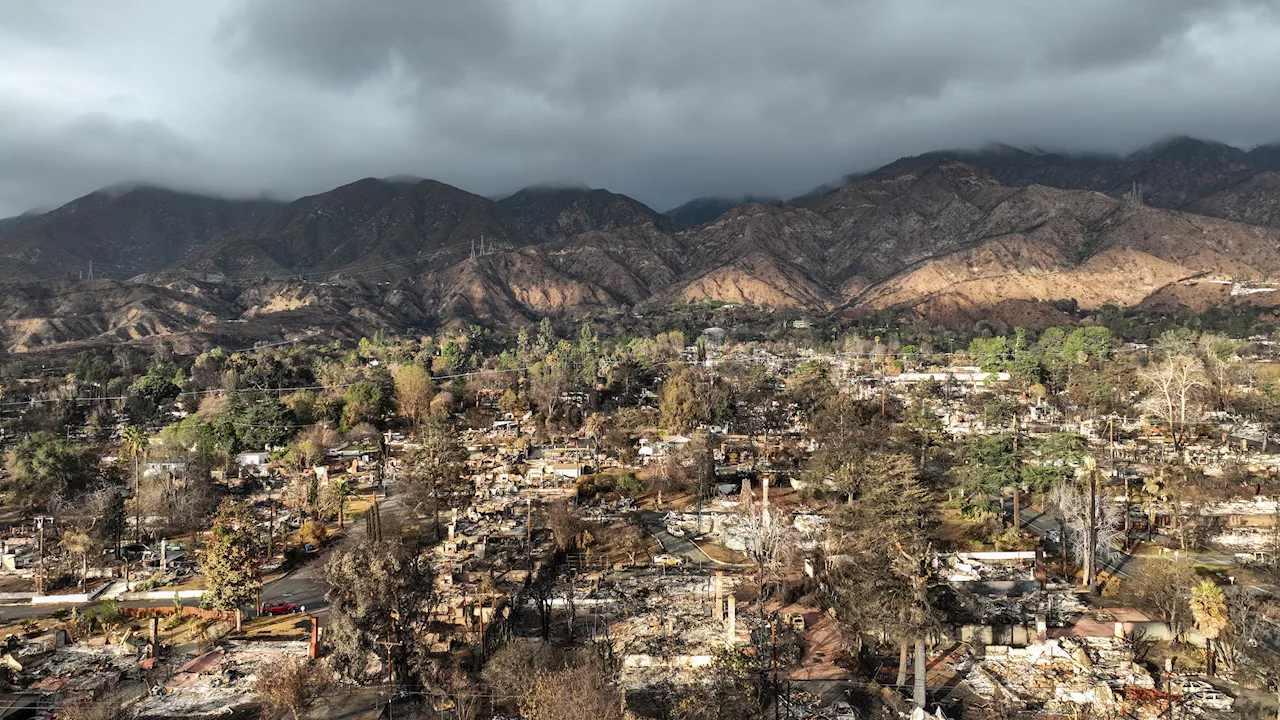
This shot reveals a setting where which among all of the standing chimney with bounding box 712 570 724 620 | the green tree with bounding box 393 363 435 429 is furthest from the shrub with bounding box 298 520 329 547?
the green tree with bounding box 393 363 435 429

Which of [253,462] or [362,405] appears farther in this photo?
[362,405]

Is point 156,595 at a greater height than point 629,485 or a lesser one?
lesser

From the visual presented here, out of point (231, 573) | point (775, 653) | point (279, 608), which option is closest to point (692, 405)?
point (279, 608)

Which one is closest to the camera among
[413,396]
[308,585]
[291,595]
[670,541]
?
[291,595]

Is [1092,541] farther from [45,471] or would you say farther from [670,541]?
[45,471]

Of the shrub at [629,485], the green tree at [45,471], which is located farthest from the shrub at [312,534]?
the green tree at [45,471]

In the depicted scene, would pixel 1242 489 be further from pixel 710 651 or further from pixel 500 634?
pixel 500 634

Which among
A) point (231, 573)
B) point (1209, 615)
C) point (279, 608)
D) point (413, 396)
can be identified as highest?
point (413, 396)
